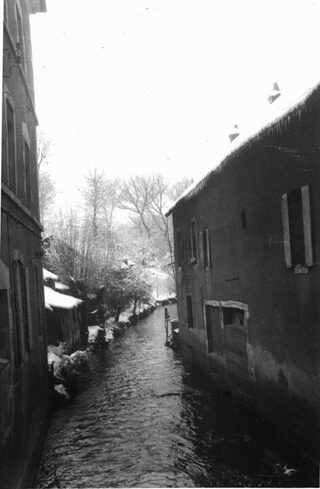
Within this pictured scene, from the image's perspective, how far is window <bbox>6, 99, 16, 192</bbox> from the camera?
22.1ft

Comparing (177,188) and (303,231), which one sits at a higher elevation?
(177,188)

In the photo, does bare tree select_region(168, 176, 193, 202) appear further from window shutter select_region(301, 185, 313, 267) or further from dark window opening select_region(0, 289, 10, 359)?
dark window opening select_region(0, 289, 10, 359)

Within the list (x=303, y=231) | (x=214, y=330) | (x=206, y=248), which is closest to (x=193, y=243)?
(x=206, y=248)

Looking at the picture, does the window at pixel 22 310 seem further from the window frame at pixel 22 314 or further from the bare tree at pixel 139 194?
the bare tree at pixel 139 194

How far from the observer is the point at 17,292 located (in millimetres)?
6512

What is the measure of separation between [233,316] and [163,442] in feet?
11.9

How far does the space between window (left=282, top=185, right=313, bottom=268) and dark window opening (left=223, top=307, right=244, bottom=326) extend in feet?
10.6

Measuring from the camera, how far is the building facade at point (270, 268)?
6645 millimetres

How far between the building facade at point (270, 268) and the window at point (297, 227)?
0.6 inches

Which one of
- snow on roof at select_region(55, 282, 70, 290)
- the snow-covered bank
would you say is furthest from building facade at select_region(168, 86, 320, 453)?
snow on roof at select_region(55, 282, 70, 290)

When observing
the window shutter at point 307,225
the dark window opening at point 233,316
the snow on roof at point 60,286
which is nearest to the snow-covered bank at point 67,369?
the snow on roof at point 60,286

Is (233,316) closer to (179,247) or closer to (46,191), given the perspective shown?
(179,247)

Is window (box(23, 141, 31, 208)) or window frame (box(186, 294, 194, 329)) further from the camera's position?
window frame (box(186, 294, 194, 329))

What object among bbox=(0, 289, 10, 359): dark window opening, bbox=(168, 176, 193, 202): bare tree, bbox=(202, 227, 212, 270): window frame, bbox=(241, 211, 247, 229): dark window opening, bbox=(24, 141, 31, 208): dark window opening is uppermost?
bbox=(168, 176, 193, 202): bare tree
